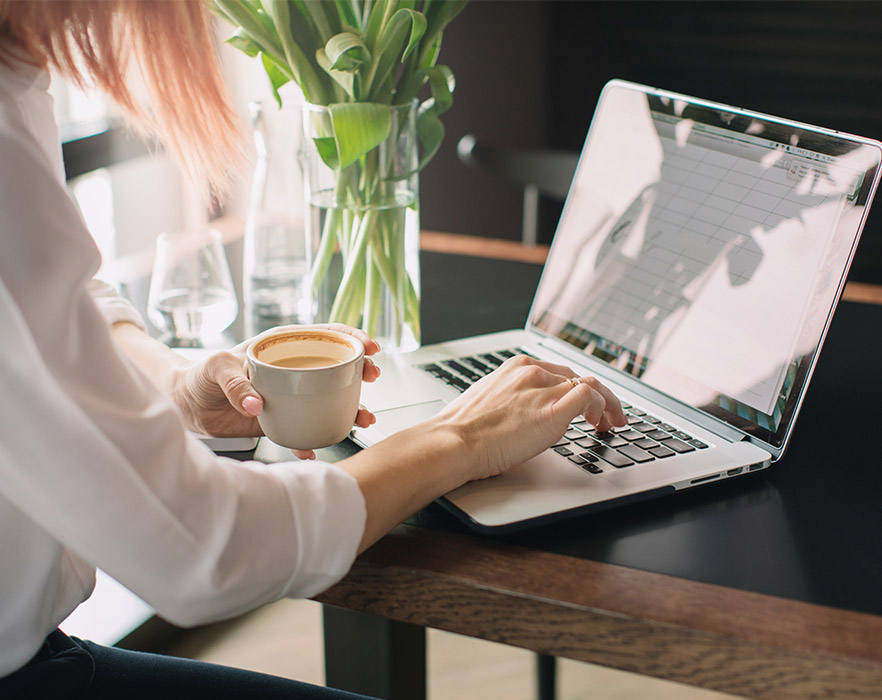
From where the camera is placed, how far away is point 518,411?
0.77 metres

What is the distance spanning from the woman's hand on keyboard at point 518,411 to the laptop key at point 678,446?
53 mm

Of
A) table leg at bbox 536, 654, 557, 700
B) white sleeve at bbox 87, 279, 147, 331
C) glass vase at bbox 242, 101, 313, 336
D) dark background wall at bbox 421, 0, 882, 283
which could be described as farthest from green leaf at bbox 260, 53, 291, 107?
dark background wall at bbox 421, 0, 882, 283

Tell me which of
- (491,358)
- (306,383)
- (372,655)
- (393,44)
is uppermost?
(393,44)

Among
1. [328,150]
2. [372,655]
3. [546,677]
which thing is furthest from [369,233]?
[546,677]

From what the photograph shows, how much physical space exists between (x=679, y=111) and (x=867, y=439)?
15.2 inches

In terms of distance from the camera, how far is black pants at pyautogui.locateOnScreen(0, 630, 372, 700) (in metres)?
0.78

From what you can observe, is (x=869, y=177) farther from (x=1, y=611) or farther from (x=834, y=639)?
(x=1, y=611)

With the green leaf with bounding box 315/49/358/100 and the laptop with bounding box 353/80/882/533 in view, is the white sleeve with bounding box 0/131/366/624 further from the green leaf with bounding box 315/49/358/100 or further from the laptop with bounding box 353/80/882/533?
the green leaf with bounding box 315/49/358/100

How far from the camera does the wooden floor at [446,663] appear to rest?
69.2 inches

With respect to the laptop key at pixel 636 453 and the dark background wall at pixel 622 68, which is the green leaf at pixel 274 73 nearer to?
the laptop key at pixel 636 453

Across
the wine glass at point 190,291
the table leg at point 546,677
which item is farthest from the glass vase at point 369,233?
the table leg at point 546,677

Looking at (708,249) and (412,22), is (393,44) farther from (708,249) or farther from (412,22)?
(708,249)

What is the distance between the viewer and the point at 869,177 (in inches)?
31.8

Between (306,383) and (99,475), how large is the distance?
8.2 inches
